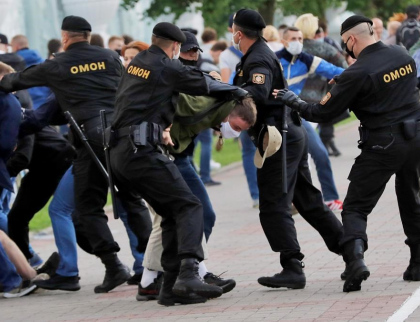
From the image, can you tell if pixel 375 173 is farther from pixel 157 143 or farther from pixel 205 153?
pixel 205 153

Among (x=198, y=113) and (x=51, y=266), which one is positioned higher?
(x=198, y=113)

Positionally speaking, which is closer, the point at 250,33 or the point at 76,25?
the point at 250,33

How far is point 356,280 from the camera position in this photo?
8.02m

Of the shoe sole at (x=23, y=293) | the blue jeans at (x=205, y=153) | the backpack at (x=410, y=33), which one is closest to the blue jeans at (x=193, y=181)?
the shoe sole at (x=23, y=293)

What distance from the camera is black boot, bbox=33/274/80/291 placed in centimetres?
930

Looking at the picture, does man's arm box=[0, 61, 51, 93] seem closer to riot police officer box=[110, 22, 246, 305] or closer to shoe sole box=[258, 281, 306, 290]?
riot police officer box=[110, 22, 246, 305]

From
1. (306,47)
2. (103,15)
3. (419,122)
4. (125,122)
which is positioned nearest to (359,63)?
(419,122)

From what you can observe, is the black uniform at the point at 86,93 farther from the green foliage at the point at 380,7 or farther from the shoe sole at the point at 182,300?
the green foliage at the point at 380,7

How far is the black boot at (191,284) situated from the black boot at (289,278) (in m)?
0.66

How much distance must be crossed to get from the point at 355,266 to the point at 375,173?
644 mm

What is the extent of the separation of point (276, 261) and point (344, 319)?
112 inches

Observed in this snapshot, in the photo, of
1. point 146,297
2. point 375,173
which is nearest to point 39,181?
point 146,297

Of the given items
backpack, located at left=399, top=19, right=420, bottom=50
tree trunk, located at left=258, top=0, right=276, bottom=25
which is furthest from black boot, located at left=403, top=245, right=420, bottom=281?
tree trunk, located at left=258, top=0, right=276, bottom=25

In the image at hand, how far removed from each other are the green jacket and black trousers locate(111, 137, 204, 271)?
1.26 feet
